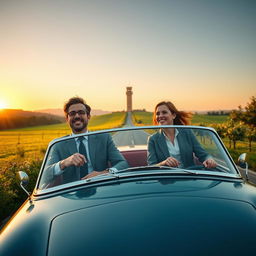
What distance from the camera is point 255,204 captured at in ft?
5.82

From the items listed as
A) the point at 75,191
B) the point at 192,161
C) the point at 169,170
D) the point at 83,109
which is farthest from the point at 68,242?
the point at 83,109

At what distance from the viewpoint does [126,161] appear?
3.03 m

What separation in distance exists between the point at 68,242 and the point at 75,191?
2.41 feet

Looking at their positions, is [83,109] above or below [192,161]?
above

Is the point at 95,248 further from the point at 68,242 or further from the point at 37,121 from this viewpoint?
the point at 37,121

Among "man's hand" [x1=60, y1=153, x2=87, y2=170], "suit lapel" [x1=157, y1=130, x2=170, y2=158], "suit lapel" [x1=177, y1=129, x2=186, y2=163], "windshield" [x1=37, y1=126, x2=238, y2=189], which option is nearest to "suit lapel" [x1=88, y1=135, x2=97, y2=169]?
"windshield" [x1=37, y1=126, x2=238, y2=189]

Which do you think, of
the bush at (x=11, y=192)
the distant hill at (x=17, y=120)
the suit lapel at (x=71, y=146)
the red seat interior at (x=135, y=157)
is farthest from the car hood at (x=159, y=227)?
the distant hill at (x=17, y=120)

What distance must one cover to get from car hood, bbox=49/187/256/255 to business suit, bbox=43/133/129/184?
0.83 m

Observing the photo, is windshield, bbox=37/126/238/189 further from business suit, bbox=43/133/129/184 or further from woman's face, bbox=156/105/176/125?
woman's face, bbox=156/105/176/125

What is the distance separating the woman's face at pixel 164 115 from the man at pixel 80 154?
912mm

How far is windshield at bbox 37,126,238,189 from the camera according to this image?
8.00ft

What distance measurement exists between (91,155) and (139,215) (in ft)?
5.00

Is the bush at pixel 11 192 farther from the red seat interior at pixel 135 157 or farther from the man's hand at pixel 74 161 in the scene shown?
the man's hand at pixel 74 161

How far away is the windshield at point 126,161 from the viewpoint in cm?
244
